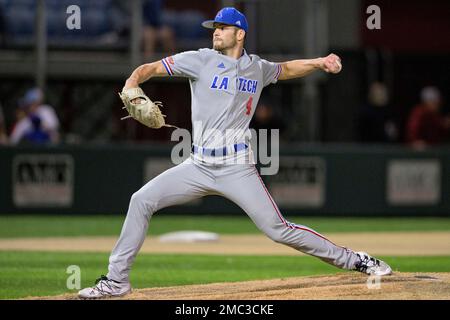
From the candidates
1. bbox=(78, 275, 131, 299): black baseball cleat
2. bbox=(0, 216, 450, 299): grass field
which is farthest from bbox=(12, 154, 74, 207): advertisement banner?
bbox=(78, 275, 131, 299): black baseball cleat

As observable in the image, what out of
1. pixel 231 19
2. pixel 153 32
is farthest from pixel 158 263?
pixel 153 32

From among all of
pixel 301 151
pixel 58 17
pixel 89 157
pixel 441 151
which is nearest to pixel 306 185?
pixel 301 151

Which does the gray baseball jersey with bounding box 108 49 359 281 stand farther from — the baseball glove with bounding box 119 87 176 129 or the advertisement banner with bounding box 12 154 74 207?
the advertisement banner with bounding box 12 154 74 207

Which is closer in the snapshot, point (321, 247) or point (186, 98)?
point (321, 247)

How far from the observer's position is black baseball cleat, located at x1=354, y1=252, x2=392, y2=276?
26.6 ft

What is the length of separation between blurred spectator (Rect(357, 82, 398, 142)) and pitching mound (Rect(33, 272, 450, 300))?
9369 millimetres

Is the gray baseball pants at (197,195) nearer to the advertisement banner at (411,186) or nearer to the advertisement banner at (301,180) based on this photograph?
the advertisement banner at (301,180)

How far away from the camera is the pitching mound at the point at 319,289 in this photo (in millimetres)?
7605

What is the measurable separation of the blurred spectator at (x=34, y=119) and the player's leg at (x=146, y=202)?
366 inches

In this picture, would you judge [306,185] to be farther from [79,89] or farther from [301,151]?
[79,89]

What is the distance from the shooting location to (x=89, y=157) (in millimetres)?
17016

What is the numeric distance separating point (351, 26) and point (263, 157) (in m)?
6.49

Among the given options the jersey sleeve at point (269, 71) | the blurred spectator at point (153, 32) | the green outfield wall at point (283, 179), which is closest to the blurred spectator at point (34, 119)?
the green outfield wall at point (283, 179)

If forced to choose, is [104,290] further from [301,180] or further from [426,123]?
[426,123]
